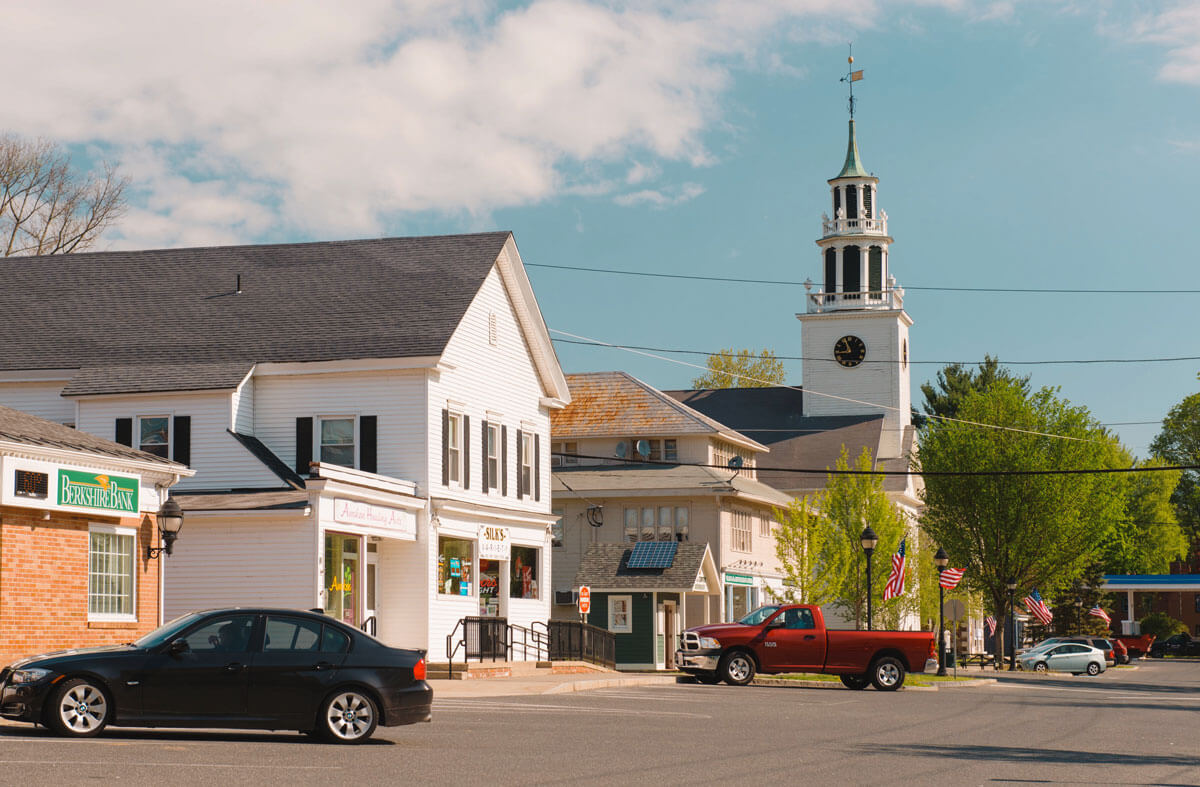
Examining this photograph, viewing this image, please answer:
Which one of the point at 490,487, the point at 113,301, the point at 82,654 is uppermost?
the point at 113,301

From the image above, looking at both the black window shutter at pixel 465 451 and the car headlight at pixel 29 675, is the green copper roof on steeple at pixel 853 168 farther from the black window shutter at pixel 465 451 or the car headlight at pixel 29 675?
the car headlight at pixel 29 675

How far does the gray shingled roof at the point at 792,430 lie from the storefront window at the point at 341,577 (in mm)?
41370

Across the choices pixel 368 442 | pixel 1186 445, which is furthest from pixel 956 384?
pixel 368 442

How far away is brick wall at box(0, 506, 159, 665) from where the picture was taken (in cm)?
2209

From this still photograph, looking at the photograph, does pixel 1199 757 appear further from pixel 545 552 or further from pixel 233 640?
pixel 545 552

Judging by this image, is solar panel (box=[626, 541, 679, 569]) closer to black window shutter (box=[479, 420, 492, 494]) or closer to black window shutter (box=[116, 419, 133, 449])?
black window shutter (box=[479, 420, 492, 494])

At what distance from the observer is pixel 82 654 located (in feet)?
51.8

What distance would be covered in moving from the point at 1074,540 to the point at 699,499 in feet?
67.2

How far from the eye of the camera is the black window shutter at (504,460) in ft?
131

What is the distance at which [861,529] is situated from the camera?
5550cm

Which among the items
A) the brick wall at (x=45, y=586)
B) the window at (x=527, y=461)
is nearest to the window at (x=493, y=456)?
the window at (x=527, y=461)

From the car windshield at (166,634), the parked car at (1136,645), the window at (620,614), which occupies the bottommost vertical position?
the parked car at (1136,645)

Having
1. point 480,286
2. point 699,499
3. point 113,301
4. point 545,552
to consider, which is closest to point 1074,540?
point 699,499

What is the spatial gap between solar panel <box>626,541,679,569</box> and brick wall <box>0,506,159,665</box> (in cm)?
2534
